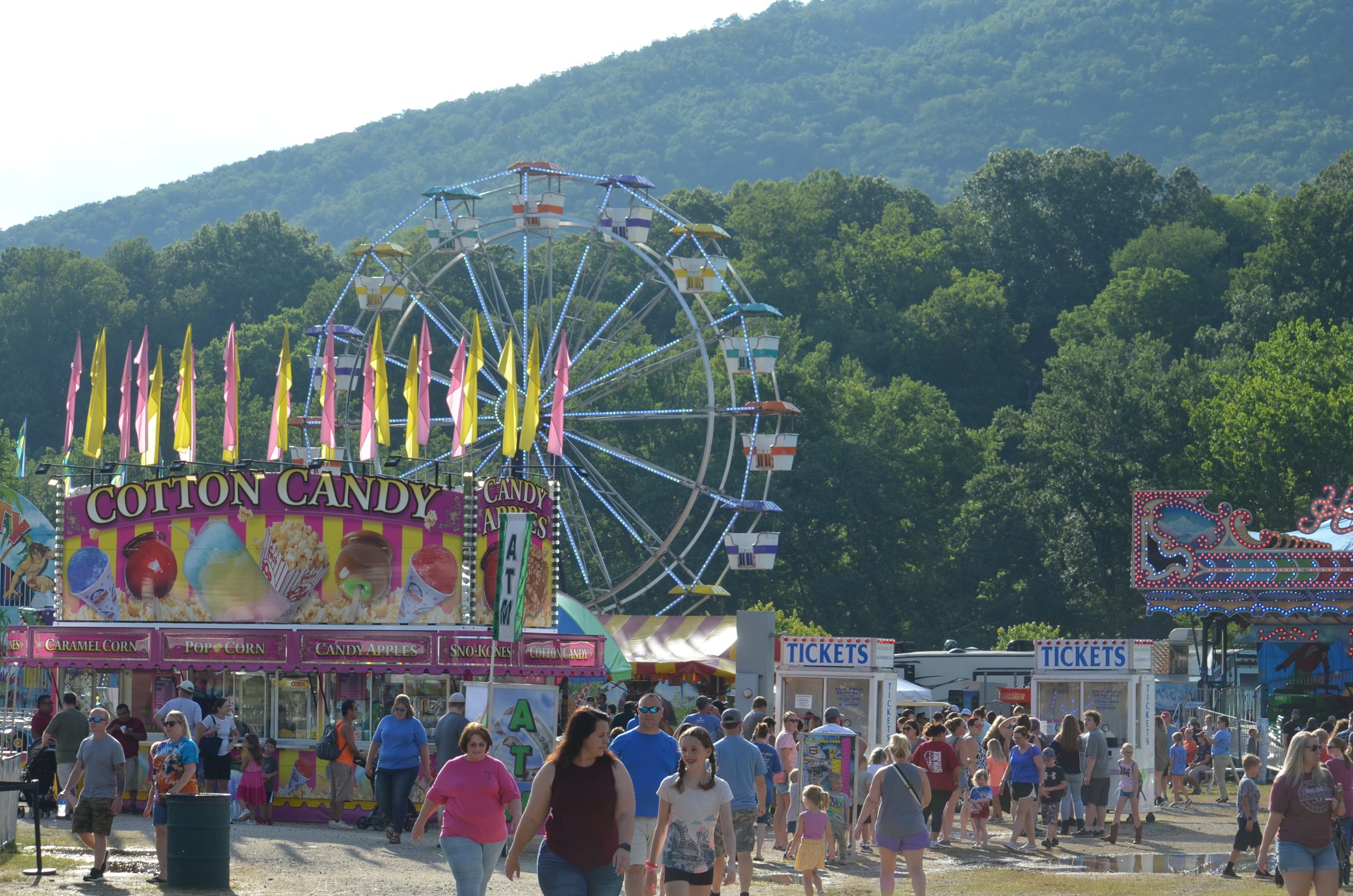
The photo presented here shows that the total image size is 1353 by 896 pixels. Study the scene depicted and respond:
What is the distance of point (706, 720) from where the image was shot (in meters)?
16.3

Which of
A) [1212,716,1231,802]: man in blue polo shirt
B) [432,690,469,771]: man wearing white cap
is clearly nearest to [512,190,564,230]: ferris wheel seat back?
[1212,716,1231,802]: man in blue polo shirt

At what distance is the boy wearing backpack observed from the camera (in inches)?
826

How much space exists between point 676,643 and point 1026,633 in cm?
1931

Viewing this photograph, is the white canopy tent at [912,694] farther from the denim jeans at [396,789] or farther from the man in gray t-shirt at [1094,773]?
the denim jeans at [396,789]

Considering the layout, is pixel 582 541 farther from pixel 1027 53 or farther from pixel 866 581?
pixel 1027 53

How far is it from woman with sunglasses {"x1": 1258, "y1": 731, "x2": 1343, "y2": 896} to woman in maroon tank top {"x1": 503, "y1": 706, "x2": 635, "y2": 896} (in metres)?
4.85

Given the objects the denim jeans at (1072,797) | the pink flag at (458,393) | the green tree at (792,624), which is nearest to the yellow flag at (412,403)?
the pink flag at (458,393)

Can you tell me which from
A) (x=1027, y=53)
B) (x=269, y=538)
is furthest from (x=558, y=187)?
(x=1027, y=53)

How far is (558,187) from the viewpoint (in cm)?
3859

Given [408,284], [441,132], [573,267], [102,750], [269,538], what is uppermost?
[441,132]

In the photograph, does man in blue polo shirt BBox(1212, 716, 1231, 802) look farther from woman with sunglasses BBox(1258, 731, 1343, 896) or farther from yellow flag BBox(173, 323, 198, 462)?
woman with sunglasses BBox(1258, 731, 1343, 896)

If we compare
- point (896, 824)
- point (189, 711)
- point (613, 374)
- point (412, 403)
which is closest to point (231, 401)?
point (412, 403)

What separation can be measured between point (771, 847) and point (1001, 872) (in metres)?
2.86

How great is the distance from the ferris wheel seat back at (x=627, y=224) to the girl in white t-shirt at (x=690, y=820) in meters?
27.1
